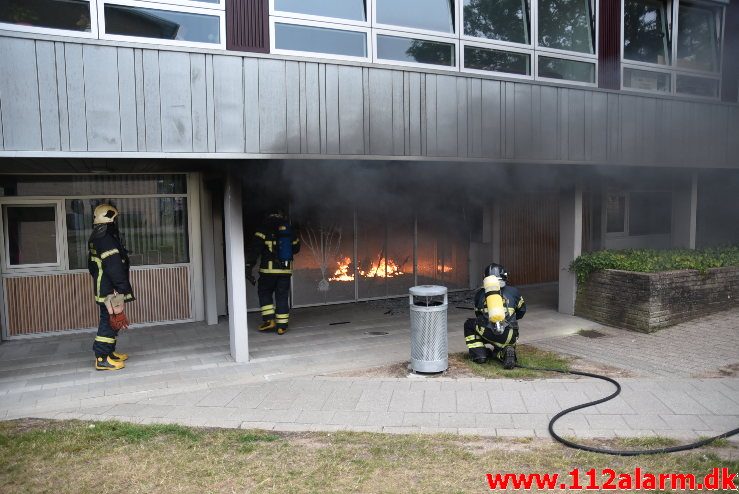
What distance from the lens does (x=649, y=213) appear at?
1199 centimetres

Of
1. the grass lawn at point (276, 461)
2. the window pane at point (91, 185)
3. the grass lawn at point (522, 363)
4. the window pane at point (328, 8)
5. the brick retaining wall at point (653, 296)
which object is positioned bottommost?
the grass lawn at point (276, 461)

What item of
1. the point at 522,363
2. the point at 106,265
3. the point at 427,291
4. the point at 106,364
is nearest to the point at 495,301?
the point at 427,291

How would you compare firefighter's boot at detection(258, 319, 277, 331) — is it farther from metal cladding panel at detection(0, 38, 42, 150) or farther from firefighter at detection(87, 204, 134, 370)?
metal cladding panel at detection(0, 38, 42, 150)

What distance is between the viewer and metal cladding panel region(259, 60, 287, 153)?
540 centimetres

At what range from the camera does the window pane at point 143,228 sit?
734 cm

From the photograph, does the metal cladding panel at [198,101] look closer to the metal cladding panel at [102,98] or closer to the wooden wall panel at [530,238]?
the metal cladding panel at [102,98]

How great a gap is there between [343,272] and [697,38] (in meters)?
7.10

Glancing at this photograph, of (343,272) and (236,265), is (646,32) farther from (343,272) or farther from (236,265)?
(236,265)

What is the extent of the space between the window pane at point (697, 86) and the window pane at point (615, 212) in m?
2.83

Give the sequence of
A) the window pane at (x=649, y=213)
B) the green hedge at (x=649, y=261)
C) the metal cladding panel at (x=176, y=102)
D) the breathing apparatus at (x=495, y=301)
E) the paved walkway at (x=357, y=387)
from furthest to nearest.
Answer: the window pane at (x=649, y=213)
the green hedge at (x=649, y=261)
the breathing apparatus at (x=495, y=301)
the metal cladding panel at (x=176, y=102)
the paved walkway at (x=357, y=387)

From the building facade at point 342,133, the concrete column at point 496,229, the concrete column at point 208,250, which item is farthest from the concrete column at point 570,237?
the concrete column at point 208,250

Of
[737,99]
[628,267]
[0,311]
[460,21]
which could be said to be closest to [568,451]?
[628,267]

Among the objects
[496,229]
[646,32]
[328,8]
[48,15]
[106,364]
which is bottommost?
[106,364]

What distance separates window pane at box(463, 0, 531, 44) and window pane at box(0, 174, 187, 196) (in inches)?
175
